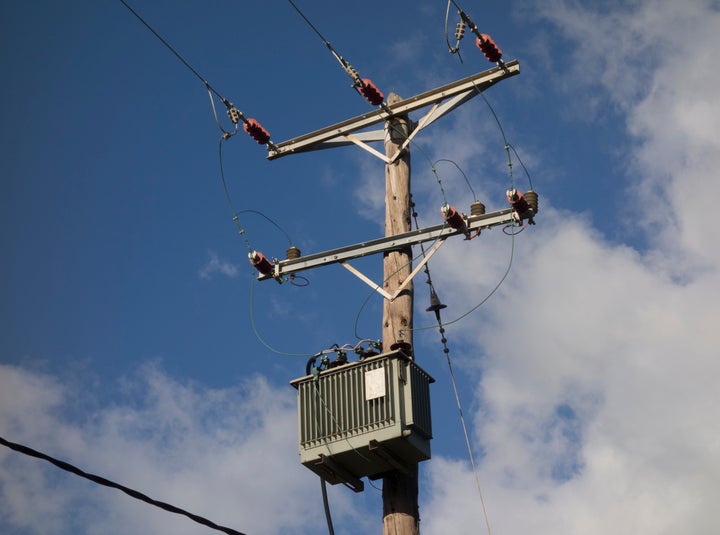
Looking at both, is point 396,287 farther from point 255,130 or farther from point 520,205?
point 255,130

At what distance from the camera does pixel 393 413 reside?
A: 11406mm

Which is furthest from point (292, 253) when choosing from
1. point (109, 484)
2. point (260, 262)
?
point (109, 484)

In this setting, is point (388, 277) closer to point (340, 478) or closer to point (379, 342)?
point (379, 342)

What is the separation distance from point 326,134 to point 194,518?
6.32 meters

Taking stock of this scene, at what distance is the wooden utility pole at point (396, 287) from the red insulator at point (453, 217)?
0.61 m

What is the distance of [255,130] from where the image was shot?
14.2 meters

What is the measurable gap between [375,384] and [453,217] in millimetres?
2106

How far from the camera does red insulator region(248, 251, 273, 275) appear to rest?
44.2 feet

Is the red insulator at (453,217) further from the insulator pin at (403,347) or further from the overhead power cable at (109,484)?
the overhead power cable at (109,484)

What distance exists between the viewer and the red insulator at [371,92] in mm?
13432

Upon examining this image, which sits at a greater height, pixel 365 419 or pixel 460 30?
pixel 460 30

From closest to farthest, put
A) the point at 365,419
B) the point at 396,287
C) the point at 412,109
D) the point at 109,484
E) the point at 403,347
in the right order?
the point at 109,484 → the point at 365,419 → the point at 403,347 → the point at 396,287 → the point at 412,109

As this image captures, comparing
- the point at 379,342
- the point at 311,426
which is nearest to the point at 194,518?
the point at 311,426

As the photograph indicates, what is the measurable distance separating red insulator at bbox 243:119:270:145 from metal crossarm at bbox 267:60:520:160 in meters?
0.39
